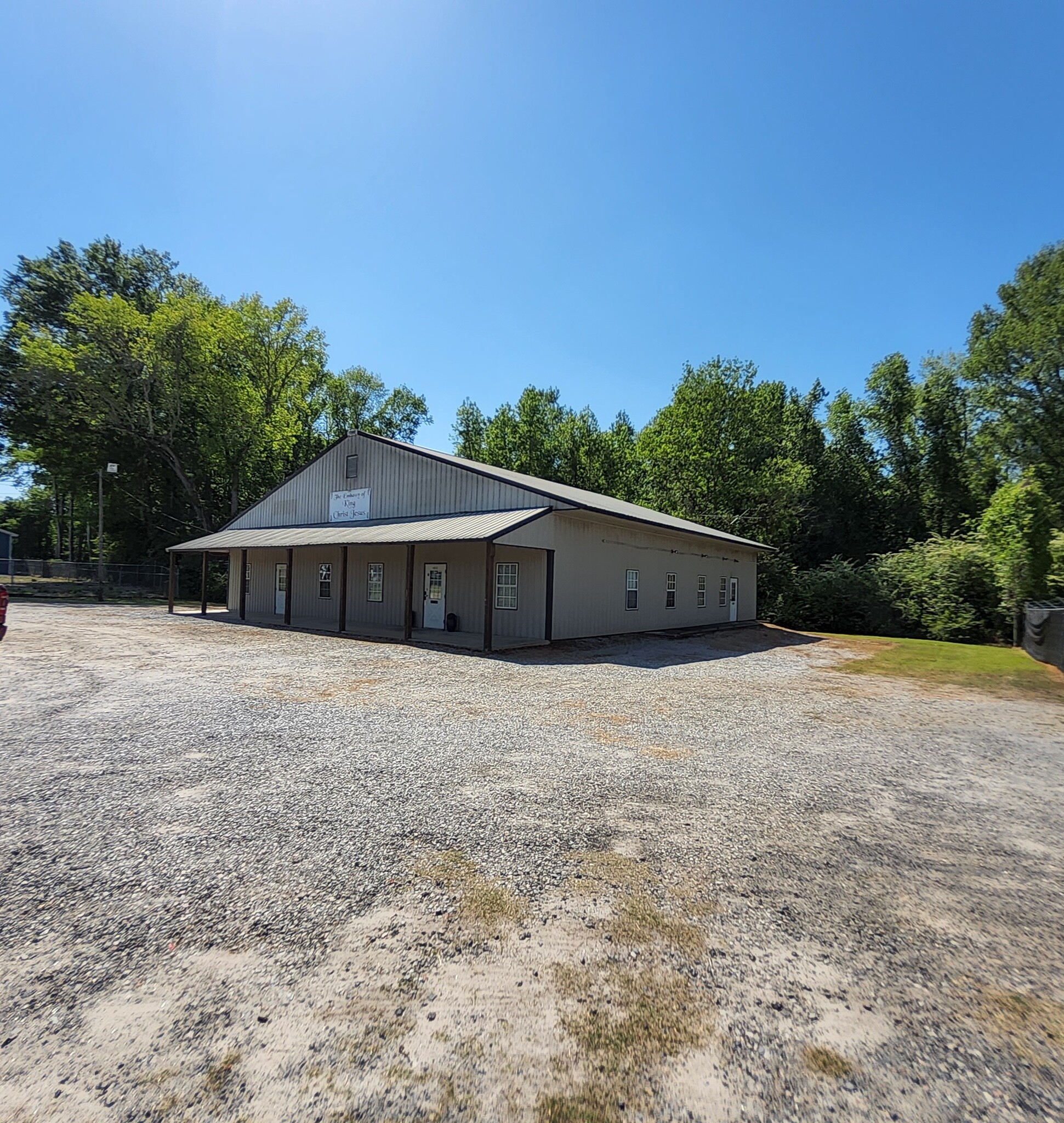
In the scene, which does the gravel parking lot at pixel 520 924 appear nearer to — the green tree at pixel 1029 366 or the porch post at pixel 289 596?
the porch post at pixel 289 596

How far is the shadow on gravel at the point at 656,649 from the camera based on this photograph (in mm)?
12742

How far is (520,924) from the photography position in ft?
9.81

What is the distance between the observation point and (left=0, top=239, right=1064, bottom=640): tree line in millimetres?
27203

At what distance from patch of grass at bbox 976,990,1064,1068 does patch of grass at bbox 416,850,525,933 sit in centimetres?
200

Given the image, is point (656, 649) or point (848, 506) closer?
point (656, 649)

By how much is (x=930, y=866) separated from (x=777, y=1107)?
7.83 feet

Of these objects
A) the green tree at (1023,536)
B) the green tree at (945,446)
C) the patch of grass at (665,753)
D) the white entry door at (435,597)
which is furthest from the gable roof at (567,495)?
the green tree at (945,446)

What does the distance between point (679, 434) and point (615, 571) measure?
20.9 m

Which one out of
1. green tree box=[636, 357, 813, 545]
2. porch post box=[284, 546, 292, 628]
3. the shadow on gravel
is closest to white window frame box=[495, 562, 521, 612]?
the shadow on gravel

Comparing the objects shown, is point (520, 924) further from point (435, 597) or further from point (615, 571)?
point (435, 597)

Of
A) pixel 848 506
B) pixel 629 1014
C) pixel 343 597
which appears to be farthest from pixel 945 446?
pixel 629 1014

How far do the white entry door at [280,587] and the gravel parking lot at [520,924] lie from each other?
16.3 meters

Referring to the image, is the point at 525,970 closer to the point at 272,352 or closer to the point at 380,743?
the point at 380,743

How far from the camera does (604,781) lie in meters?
5.11
